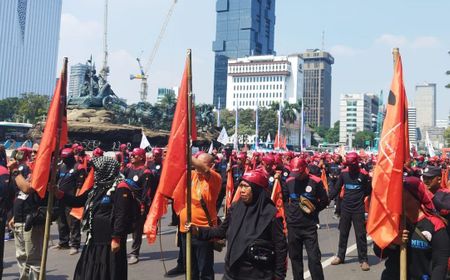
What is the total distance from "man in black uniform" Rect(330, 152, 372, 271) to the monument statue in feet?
117

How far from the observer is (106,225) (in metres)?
4.77

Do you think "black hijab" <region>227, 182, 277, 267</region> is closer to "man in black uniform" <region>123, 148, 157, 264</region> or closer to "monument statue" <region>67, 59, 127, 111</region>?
"man in black uniform" <region>123, 148, 157, 264</region>

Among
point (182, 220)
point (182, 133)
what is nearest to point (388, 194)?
point (182, 133)

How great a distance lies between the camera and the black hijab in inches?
148

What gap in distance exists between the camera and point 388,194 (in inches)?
146

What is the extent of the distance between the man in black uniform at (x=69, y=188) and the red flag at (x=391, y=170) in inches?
221

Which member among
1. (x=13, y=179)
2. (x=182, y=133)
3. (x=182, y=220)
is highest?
(x=182, y=133)

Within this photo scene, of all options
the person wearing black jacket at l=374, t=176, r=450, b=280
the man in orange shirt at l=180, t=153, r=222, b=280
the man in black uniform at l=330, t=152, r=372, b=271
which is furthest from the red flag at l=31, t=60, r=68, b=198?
the man in black uniform at l=330, t=152, r=372, b=271

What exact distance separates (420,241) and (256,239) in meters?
1.25

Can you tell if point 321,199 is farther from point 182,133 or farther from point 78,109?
point 78,109

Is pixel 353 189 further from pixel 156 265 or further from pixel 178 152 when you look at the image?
pixel 178 152

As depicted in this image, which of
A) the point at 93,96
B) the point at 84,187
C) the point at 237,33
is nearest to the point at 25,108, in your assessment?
the point at 93,96

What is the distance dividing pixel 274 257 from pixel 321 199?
2.72 m

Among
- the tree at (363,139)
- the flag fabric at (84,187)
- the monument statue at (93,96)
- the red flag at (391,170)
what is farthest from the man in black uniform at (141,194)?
the tree at (363,139)
